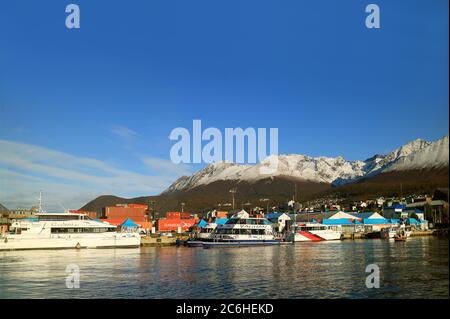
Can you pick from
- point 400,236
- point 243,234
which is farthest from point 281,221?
point 243,234

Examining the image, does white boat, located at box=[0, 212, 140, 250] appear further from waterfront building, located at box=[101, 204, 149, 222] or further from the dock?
waterfront building, located at box=[101, 204, 149, 222]

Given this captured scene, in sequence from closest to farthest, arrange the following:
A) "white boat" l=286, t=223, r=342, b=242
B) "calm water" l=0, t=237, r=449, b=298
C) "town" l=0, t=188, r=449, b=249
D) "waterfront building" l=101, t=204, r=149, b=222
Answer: "calm water" l=0, t=237, r=449, b=298
"white boat" l=286, t=223, r=342, b=242
"town" l=0, t=188, r=449, b=249
"waterfront building" l=101, t=204, r=149, b=222

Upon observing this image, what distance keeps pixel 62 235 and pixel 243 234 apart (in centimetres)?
2500

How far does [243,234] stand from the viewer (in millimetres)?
65562

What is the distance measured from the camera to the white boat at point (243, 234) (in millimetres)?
63469

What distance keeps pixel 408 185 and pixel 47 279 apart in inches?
6727

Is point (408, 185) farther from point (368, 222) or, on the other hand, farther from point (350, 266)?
point (350, 266)

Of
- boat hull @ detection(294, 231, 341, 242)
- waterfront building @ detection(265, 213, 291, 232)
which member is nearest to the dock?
boat hull @ detection(294, 231, 341, 242)

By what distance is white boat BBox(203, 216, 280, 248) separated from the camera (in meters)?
63.5

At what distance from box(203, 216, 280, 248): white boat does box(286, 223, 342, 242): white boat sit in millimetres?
11458

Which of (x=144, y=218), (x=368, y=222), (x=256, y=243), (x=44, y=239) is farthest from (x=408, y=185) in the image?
(x=44, y=239)
